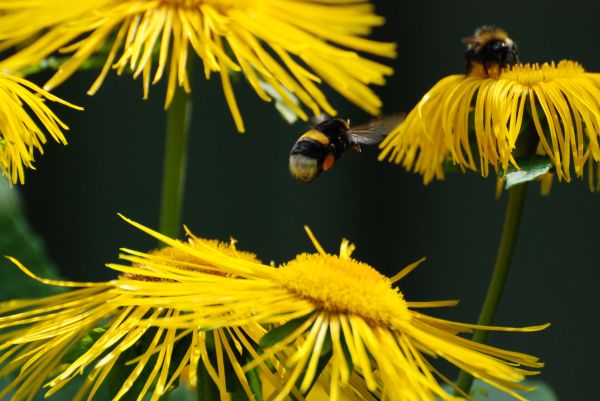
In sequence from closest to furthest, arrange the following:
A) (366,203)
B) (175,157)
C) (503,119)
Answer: (503,119) → (175,157) → (366,203)

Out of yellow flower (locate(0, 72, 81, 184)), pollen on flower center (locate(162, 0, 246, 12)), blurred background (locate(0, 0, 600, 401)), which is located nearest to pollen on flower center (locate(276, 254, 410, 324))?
yellow flower (locate(0, 72, 81, 184))

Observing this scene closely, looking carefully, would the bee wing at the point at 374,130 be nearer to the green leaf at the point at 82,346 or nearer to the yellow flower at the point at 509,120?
the yellow flower at the point at 509,120

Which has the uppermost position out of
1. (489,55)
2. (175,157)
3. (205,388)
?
(489,55)

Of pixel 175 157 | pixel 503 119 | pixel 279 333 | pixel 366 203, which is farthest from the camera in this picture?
pixel 366 203

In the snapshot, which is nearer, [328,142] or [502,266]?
[502,266]

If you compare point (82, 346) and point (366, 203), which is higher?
point (366, 203)

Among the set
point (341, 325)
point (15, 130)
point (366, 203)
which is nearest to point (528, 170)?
point (341, 325)

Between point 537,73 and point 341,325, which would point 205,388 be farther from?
point 537,73
